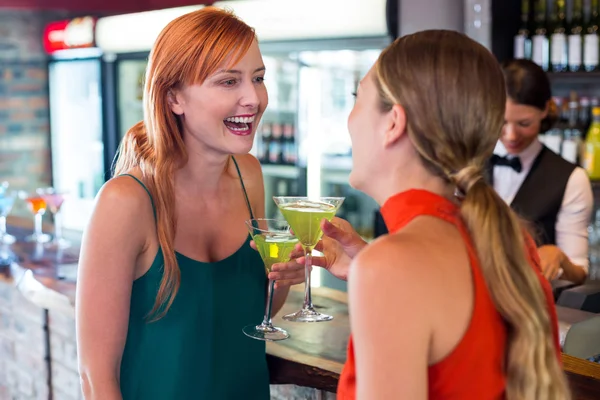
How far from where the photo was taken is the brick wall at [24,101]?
263 inches

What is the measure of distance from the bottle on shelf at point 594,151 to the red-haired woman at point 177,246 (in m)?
2.62

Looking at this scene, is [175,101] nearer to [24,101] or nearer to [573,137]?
[573,137]

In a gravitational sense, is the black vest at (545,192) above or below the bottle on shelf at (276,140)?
below

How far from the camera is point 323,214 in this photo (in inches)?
66.5

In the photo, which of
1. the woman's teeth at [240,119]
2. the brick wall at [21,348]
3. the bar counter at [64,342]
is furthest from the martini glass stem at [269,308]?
the brick wall at [21,348]

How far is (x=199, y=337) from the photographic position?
5.72 feet

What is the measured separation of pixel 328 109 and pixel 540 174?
1860mm

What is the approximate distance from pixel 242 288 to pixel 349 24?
2442mm

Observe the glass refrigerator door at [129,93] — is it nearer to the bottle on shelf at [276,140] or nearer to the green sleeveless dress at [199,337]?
the bottle on shelf at [276,140]

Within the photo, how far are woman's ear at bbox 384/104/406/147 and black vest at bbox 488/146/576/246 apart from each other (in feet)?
6.88

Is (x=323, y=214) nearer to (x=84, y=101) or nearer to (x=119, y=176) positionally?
(x=119, y=176)

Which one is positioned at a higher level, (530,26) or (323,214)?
(530,26)

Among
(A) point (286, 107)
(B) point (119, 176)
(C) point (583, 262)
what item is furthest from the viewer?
(A) point (286, 107)

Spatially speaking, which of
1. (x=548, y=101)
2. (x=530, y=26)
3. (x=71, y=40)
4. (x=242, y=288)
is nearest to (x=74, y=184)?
(x=71, y=40)
